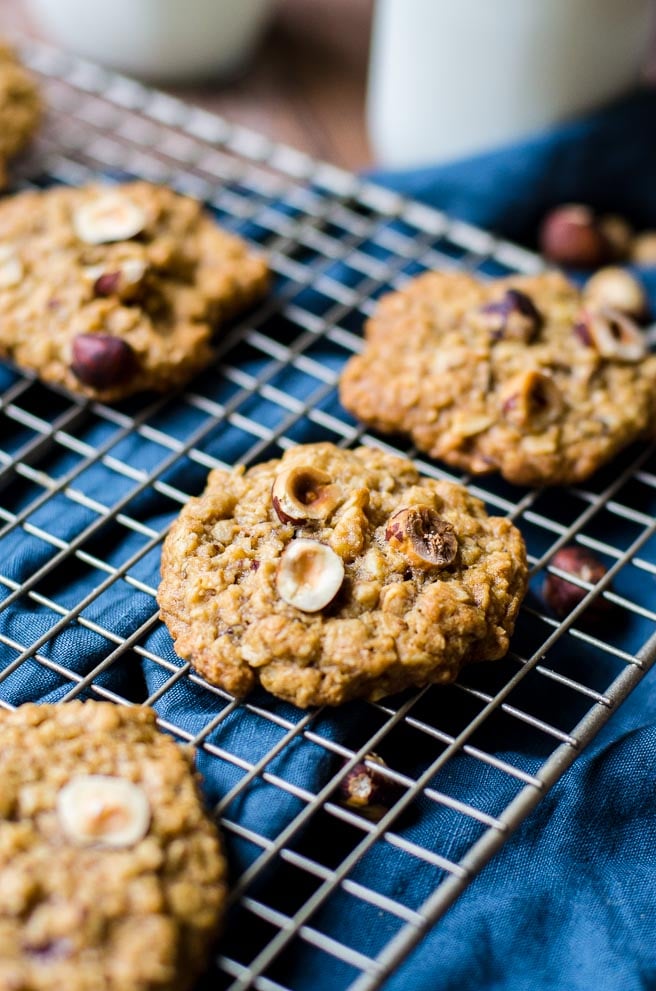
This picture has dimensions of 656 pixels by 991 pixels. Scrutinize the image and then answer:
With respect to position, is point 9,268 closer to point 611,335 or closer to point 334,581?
point 334,581

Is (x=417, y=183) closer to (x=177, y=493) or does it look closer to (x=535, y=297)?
(x=535, y=297)

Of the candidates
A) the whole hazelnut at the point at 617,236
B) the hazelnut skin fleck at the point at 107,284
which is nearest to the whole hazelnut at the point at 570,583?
the hazelnut skin fleck at the point at 107,284

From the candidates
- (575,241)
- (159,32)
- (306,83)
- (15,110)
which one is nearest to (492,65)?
(575,241)

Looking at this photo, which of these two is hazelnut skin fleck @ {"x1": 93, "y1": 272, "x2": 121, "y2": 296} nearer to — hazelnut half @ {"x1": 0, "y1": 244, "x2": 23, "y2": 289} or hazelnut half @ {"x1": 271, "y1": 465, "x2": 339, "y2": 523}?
hazelnut half @ {"x1": 0, "y1": 244, "x2": 23, "y2": 289}

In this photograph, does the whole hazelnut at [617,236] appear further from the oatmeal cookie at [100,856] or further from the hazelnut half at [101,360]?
the oatmeal cookie at [100,856]

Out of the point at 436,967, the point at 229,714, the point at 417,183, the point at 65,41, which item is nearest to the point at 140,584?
the point at 229,714
